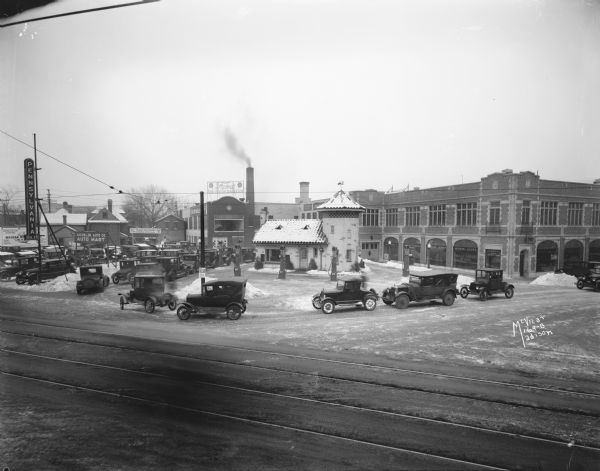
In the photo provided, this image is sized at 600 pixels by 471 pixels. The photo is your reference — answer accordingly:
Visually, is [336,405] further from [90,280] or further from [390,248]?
[390,248]

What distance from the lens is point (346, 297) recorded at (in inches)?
682

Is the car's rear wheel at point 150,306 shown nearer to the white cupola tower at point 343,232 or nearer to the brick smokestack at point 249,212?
the white cupola tower at point 343,232

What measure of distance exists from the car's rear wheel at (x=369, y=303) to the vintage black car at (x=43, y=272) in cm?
2156

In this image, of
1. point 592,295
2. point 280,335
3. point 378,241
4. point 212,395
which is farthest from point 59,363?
point 378,241

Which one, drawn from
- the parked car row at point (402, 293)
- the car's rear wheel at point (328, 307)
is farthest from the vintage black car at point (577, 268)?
the car's rear wheel at point (328, 307)

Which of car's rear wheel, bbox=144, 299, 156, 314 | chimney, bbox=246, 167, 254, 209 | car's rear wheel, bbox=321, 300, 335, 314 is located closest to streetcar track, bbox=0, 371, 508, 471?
car's rear wheel, bbox=144, 299, 156, 314

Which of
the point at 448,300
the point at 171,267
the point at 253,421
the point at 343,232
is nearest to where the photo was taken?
the point at 253,421

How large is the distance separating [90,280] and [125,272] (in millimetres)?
3792

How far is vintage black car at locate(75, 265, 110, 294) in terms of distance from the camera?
2141 centimetres

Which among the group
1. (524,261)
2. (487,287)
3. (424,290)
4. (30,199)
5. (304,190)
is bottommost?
(487,287)

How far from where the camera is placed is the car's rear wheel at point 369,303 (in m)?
17.5

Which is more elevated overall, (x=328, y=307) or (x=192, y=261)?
(x=192, y=261)

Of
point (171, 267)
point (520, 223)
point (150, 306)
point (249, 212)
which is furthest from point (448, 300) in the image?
point (249, 212)

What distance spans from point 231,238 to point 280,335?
1307 inches
